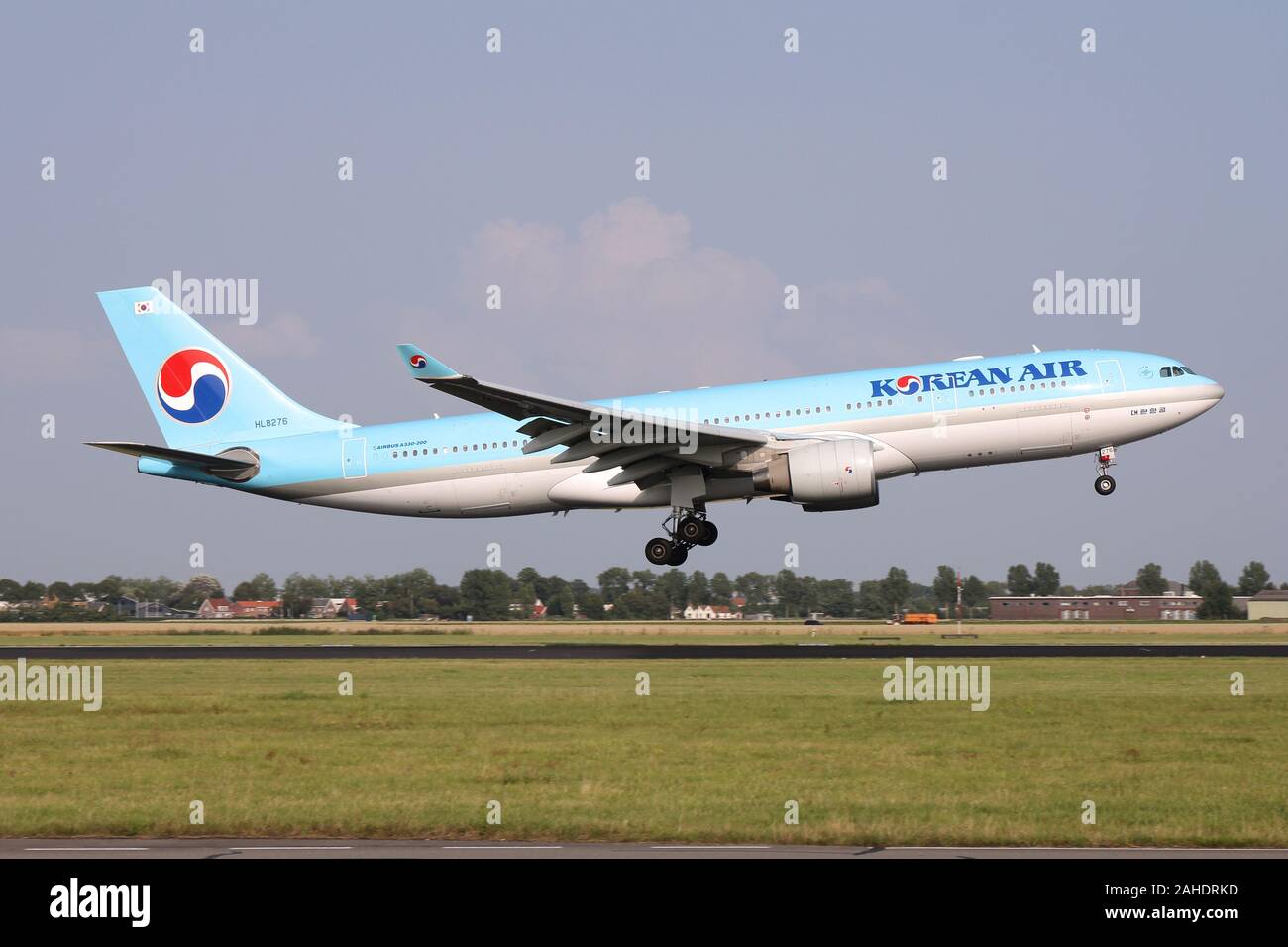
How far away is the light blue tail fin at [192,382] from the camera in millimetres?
40938

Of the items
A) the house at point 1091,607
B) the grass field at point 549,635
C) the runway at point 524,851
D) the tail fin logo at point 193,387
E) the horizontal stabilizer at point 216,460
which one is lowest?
the house at point 1091,607

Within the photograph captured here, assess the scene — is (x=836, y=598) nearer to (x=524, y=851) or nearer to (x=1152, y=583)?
(x=1152, y=583)

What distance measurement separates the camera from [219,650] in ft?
142

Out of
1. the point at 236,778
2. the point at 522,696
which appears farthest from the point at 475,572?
the point at 236,778

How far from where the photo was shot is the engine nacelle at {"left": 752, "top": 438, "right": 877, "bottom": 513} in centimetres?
3388

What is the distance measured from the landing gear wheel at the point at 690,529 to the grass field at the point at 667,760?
7.41 meters

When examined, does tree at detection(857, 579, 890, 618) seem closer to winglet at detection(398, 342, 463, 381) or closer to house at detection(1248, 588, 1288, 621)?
house at detection(1248, 588, 1288, 621)

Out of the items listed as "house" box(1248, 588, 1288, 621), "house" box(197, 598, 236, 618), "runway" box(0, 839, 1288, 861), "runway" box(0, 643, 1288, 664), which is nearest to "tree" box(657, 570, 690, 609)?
"house" box(197, 598, 236, 618)

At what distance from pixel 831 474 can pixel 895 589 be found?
86.4 metres

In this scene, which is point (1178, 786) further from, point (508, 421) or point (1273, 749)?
point (508, 421)

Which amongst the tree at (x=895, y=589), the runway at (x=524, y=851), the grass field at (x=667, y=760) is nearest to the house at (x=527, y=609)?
the tree at (x=895, y=589)

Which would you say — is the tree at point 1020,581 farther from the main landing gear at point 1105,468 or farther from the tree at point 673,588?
the main landing gear at point 1105,468

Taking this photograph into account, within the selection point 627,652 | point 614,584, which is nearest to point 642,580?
point 614,584

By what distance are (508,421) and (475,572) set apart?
5464 centimetres
